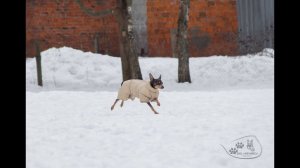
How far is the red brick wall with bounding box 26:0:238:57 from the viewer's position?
→ 55.4 feet

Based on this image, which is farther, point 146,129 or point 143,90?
point 143,90

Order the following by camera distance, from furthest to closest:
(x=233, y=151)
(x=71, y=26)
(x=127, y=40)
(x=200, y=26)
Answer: (x=71, y=26) < (x=200, y=26) < (x=127, y=40) < (x=233, y=151)

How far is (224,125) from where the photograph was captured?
6770 mm

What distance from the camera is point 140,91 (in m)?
7.32

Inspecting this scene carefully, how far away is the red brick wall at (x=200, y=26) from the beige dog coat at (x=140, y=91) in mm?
9514

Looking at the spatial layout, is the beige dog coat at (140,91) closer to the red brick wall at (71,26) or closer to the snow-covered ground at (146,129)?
the snow-covered ground at (146,129)

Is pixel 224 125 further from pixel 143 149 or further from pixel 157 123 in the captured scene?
pixel 143 149

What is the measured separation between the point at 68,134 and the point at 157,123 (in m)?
1.30

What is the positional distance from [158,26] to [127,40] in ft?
16.3

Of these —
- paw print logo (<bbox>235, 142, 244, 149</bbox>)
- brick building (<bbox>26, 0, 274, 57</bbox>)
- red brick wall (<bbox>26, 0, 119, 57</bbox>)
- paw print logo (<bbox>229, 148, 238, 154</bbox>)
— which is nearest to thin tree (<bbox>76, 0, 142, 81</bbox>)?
brick building (<bbox>26, 0, 274, 57</bbox>)

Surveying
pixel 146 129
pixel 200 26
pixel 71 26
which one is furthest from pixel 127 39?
pixel 146 129

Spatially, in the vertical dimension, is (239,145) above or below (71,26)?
below

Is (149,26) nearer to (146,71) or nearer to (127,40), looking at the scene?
(146,71)

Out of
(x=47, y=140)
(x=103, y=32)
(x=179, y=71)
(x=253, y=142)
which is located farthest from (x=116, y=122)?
(x=103, y=32)
